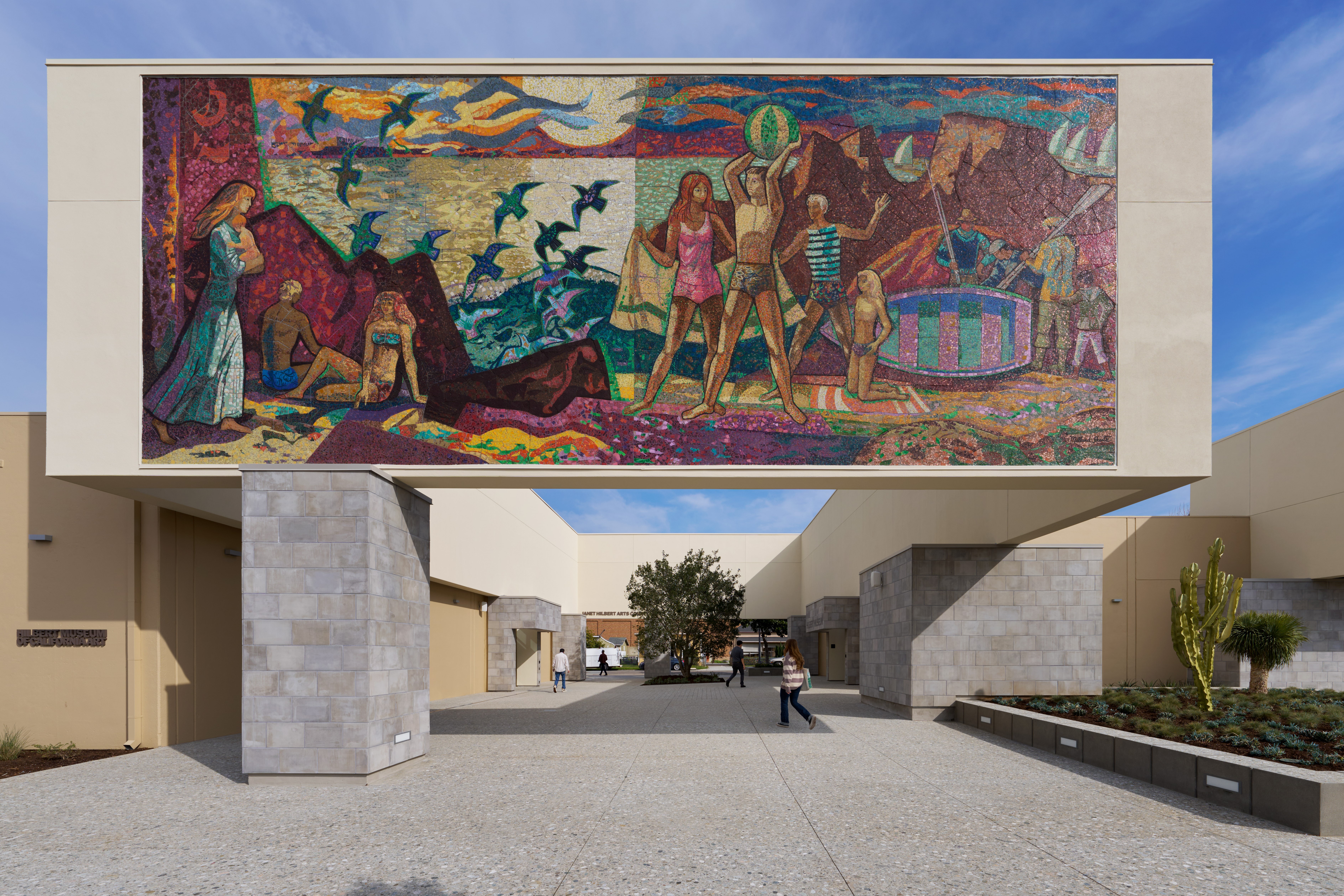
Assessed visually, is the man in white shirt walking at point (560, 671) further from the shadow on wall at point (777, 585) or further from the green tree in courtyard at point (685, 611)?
the shadow on wall at point (777, 585)

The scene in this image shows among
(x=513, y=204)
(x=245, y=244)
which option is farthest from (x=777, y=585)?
(x=245, y=244)

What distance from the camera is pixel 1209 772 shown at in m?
9.32

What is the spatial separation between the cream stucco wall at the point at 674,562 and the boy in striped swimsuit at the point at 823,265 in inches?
1503

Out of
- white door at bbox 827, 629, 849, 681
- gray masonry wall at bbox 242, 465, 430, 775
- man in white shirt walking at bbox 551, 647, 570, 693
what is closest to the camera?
gray masonry wall at bbox 242, 465, 430, 775

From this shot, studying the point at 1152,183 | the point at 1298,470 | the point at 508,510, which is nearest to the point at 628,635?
the point at 508,510

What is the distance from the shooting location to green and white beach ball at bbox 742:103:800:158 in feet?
41.1

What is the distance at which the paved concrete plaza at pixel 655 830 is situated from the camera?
6.72 metres

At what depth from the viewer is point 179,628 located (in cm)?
A: 1489

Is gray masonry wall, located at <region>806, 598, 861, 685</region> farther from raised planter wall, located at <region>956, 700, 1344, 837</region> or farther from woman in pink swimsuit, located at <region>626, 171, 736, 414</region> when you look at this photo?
woman in pink swimsuit, located at <region>626, 171, 736, 414</region>

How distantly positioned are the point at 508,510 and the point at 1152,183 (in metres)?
23.7

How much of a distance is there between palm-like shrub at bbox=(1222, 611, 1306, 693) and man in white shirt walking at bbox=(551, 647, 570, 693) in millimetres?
19555

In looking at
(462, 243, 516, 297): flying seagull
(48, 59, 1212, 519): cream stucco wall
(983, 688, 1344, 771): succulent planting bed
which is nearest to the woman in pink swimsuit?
(48, 59, 1212, 519): cream stucco wall

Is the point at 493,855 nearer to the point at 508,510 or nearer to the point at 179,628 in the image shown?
the point at 179,628

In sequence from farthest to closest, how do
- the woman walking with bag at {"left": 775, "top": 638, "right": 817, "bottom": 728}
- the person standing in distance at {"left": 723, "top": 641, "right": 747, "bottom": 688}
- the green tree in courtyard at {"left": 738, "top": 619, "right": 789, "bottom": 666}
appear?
the green tree in courtyard at {"left": 738, "top": 619, "right": 789, "bottom": 666} < the person standing in distance at {"left": 723, "top": 641, "right": 747, "bottom": 688} < the woman walking with bag at {"left": 775, "top": 638, "right": 817, "bottom": 728}
